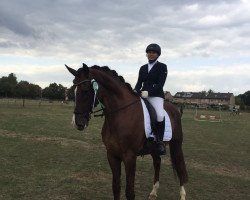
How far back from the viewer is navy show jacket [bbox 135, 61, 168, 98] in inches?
274

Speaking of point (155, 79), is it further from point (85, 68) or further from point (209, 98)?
point (209, 98)

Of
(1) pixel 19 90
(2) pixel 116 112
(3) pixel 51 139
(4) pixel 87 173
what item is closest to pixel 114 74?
(2) pixel 116 112

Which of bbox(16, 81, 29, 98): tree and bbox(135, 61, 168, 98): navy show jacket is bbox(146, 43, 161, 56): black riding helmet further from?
bbox(16, 81, 29, 98): tree

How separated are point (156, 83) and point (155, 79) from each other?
77mm

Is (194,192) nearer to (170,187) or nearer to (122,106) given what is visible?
(170,187)

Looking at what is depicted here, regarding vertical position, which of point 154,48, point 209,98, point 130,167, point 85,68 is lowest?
point 130,167

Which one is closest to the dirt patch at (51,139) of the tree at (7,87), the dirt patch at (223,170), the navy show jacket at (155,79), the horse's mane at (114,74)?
the dirt patch at (223,170)

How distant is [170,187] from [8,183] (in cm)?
370

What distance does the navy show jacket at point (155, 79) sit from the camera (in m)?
6.96

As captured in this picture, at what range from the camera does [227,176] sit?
1076cm

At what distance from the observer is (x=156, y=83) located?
707 cm

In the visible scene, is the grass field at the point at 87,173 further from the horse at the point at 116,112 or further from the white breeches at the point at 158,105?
the white breeches at the point at 158,105

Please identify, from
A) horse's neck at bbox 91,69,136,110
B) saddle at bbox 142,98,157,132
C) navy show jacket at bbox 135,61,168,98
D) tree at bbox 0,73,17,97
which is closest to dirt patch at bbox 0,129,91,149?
navy show jacket at bbox 135,61,168,98

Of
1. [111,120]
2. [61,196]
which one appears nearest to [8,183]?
[61,196]
